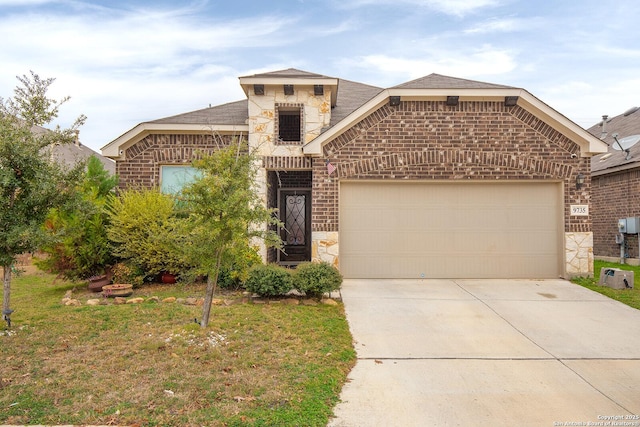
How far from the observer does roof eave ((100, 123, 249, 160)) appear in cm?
1099

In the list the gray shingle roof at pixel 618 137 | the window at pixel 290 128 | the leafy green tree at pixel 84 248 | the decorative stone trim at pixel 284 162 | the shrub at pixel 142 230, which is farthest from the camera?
the gray shingle roof at pixel 618 137

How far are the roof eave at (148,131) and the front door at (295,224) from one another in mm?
2821

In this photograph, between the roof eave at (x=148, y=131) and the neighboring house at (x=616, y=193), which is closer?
the roof eave at (x=148, y=131)

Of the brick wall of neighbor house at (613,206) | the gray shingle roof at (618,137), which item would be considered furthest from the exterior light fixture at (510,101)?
the brick wall of neighbor house at (613,206)

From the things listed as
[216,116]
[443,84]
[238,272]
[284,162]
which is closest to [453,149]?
[443,84]

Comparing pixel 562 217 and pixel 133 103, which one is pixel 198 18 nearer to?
pixel 133 103

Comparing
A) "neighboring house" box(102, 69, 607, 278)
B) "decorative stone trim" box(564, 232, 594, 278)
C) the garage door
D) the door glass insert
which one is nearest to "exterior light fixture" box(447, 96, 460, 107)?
"neighboring house" box(102, 69, 607, 278)

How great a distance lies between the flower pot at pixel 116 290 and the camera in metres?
8.64

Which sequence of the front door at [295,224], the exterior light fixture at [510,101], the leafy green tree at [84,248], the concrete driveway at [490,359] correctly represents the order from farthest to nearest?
the front door at [295,224] → the exterior light fixture at [510,101] → the leafy green tree at [84,248] → the concrete driveway at [490,359]

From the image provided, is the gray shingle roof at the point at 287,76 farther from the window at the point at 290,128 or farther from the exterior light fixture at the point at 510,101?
the window at the point at 290,128

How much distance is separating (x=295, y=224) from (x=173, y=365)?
28.5 feet

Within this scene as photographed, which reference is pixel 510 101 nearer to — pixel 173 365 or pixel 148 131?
pixel 148 131

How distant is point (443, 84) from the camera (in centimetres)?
1073

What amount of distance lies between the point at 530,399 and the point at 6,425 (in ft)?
15.5
